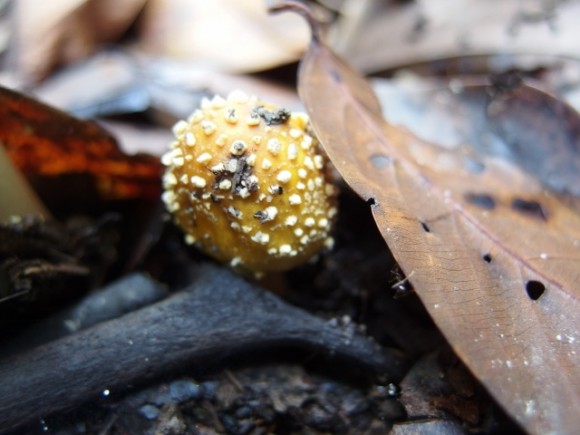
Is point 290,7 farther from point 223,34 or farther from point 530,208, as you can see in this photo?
point 530,208

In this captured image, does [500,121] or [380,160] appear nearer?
[380,160]

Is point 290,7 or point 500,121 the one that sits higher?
point 290,7

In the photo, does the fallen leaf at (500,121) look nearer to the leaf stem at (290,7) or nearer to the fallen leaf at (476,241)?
the fallen leaf at (476,241)

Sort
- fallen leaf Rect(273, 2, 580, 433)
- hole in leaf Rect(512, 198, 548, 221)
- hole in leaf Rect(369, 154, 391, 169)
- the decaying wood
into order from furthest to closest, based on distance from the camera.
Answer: hole in leaf Rect(512, 198, 548, 221) → hole in leaf Rect(369, 154, 391, 169) → the decaying wood → fallen leaf Rect(273, 2, 580, 433)

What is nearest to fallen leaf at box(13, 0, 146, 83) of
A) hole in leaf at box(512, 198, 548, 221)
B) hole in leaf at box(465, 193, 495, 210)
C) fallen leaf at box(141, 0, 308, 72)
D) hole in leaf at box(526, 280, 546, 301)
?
fallen leaf at box(141, 0, 308, 72)

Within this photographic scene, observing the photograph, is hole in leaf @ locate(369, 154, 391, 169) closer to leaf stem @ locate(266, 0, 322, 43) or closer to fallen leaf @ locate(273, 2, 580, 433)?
fallen leaf @ locate(273, 2, 580, 433)

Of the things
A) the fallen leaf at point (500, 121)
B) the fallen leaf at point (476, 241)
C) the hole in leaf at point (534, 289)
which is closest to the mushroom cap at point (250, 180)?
the fallen leaf at point (476, 241)

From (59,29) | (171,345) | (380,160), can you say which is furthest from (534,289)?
(59,29)

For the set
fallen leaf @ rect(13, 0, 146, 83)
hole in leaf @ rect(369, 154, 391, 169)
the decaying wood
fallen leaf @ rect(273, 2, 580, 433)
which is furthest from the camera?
fallen leaf @ rect(13, 0, 146, 83)
